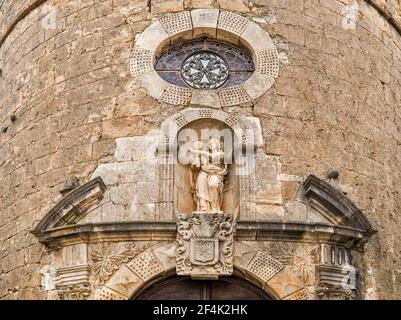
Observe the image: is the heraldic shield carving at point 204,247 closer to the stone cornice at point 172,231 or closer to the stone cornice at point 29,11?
the stone cornice at point 172,231

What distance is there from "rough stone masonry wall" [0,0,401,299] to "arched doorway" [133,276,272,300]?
60.2 inches

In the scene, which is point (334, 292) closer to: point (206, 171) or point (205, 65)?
point (206, 171)

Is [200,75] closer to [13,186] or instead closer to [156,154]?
[156,154]

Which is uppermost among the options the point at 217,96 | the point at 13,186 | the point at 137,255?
the point at 217,96

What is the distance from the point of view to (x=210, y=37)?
46.7 feet

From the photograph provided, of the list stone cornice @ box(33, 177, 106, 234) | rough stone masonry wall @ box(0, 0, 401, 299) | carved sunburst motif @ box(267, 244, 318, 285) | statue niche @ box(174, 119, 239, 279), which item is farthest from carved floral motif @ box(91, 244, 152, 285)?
carved sunburst motif @ box(267, 244, 318, 285)

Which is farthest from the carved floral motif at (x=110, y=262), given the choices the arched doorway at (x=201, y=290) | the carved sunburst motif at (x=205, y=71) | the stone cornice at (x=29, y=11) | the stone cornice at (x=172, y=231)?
the stone cornice at (x=29, y=11)

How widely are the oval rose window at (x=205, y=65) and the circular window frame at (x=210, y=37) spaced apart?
0.11 meters

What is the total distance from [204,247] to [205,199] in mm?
712

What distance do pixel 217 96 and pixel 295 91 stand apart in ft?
3.65

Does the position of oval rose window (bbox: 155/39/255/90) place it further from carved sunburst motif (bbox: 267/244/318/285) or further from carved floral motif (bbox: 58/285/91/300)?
carved floral motif (bbox: 58/285/91/300)
